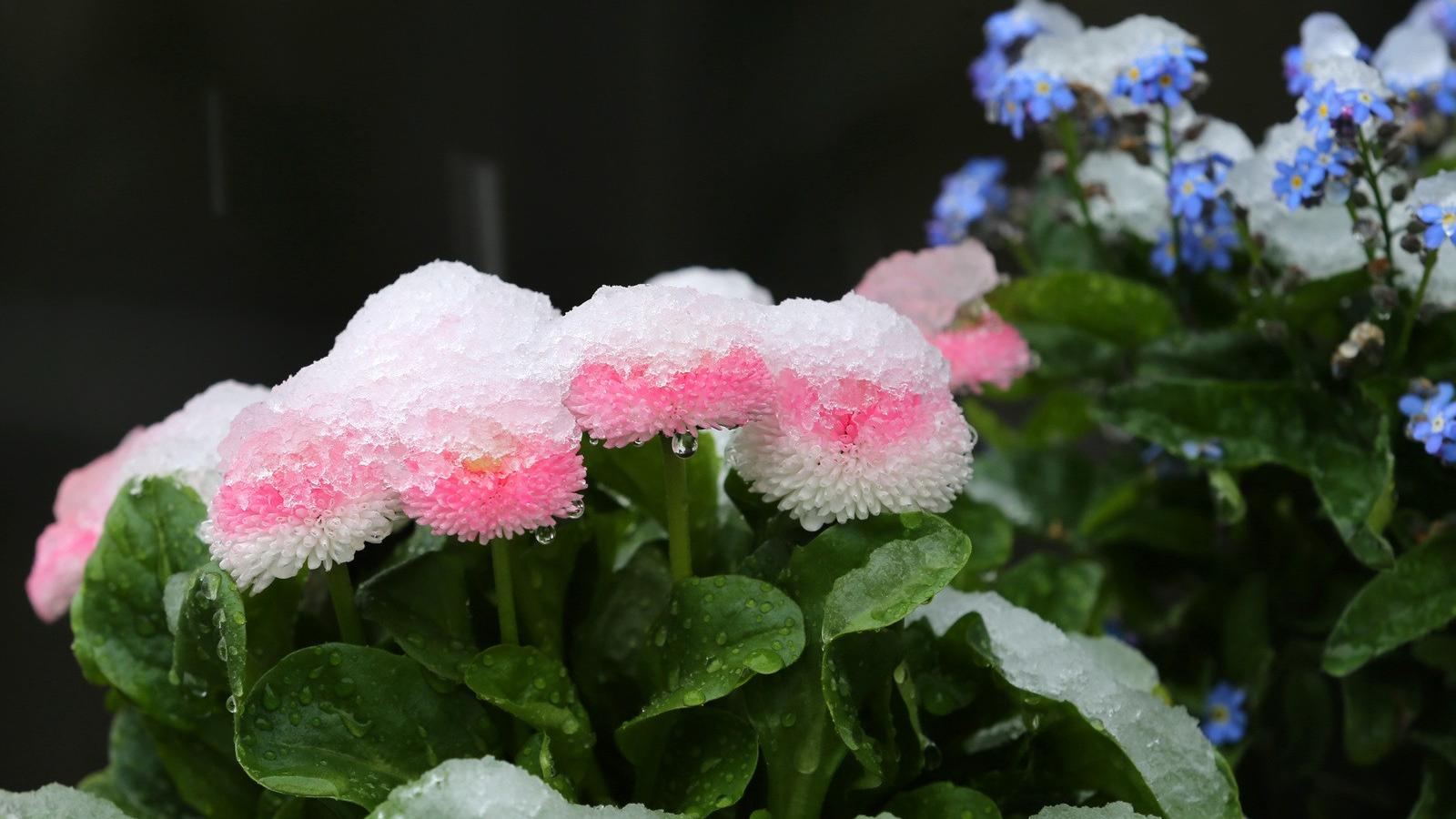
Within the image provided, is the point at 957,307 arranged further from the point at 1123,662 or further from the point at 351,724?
the point at 351,724

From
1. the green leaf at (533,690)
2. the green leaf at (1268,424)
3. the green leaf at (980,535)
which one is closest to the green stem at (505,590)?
the green leaf at (533,690)

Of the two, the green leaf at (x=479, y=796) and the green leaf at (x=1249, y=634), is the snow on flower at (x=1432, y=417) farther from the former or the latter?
the green leaf at (x=479, y=796)

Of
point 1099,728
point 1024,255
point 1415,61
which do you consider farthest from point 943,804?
point 1415,61

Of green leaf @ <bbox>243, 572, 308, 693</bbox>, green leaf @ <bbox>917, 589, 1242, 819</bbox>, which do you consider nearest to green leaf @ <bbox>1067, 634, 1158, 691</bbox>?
green leaf @ <bbox>917, 589, 1242, 819</bbox>

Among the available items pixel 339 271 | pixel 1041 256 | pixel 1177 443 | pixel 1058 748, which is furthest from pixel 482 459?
pixel 339 271

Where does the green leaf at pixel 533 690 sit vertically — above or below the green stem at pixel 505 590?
below

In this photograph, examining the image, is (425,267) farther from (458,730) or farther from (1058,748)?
(1058,748)
